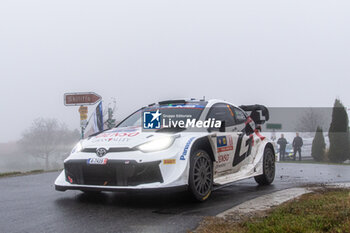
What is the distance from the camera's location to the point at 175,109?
664cm

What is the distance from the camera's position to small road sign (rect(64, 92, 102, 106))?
16422 mm

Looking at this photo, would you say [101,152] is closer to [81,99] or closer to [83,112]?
[81,99]

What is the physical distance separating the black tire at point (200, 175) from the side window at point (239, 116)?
169cm

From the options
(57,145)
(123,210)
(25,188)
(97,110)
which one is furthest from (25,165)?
(123,210)

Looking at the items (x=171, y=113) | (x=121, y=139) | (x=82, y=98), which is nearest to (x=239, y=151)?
(x=171, y=113)

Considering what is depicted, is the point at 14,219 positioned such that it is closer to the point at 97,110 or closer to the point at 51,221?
the point at 51,221

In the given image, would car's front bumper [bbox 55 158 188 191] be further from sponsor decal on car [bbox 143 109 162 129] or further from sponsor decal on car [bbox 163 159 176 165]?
sponsor decal on car [bbox 143 109 162 129]

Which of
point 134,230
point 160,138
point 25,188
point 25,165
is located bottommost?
point 25,165

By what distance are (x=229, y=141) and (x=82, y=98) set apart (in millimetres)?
10943

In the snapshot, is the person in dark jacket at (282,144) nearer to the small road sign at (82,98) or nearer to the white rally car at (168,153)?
the small road sign at (82,98)

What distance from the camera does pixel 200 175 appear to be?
5.60 meters

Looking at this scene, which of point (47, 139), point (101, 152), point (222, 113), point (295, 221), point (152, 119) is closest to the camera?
point (295, 221)

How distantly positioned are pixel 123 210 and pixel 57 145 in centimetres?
Result: 5765

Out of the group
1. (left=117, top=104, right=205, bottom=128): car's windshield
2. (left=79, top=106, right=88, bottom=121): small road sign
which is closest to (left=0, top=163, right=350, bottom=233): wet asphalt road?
(left=117, top=104, right=205, bottom=128): car's windshield
